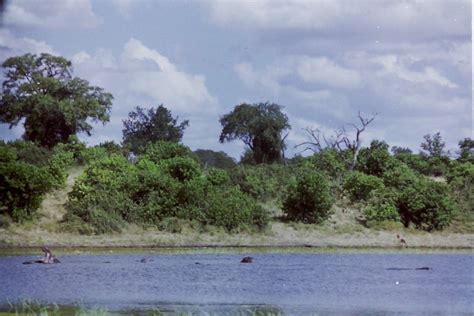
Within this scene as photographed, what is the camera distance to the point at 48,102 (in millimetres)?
75438

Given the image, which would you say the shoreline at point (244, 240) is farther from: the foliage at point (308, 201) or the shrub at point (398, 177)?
the shrub at point (398, 177)

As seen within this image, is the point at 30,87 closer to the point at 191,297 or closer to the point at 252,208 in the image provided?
the point at 252,208

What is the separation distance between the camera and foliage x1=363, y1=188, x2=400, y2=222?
209 feet

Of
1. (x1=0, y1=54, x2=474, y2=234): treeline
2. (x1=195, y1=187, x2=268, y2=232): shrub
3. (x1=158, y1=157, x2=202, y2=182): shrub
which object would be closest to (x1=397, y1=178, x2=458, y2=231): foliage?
(x1=0, y1=54, x2=474, y2=234): treeline

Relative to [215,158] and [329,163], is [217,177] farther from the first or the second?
[215,158]

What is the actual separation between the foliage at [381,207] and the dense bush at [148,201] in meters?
7.01

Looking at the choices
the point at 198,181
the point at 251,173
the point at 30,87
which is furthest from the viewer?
the point at 30,87

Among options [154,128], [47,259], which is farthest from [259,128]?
[47,259]

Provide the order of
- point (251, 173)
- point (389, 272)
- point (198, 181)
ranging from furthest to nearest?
point (251, 173) → point (198, 181) → point (389, 272)

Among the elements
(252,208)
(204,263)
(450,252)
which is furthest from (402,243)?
(204,263)

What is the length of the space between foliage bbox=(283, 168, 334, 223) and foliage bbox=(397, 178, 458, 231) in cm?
483

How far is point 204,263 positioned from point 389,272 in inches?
355

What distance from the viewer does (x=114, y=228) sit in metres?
59.1

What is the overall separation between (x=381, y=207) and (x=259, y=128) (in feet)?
74.5
